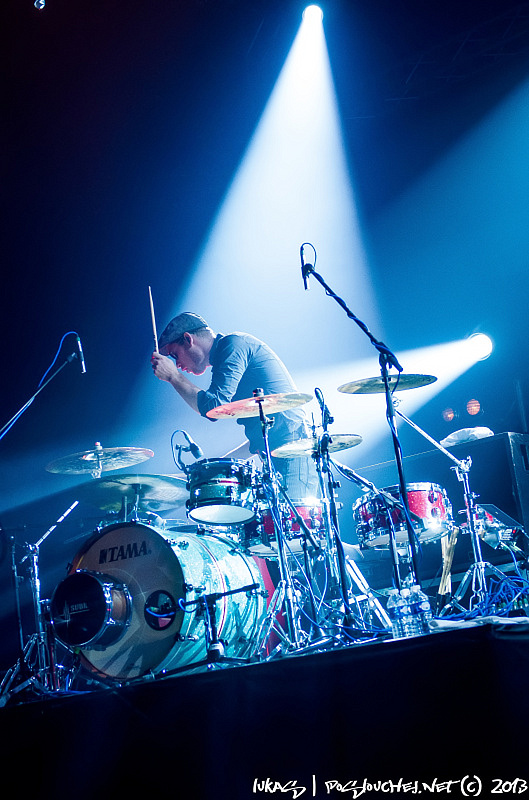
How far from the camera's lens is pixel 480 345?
7492mm

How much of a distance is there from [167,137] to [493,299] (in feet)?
12.2

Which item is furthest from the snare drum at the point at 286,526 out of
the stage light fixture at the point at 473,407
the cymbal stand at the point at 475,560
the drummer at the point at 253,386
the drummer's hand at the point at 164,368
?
the stage light fixture at the point at 473,407

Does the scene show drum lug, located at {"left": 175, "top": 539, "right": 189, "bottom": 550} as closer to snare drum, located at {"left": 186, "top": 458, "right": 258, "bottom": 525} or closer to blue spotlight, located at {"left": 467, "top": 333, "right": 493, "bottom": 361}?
snare drum, located at {"left": 186, "top": 458, "right": 258, "bottom": 525}

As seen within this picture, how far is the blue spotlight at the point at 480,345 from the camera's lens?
7.46 m

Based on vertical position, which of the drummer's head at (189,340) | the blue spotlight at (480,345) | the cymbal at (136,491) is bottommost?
the cymbal at (136,491)

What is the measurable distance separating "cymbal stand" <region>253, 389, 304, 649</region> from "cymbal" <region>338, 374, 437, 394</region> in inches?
23.8

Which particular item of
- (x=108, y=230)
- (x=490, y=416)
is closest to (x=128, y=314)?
(x=108, y=230)

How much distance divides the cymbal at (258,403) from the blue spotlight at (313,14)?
3989 millimetres

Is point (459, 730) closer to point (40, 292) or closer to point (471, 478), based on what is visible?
point (471, 478)

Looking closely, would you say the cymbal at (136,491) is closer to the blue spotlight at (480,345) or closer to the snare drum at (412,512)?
the snare drum at (412,512)

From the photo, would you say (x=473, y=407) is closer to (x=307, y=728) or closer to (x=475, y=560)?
(x=475, y=560)

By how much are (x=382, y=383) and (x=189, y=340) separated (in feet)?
5.43

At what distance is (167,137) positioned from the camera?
23.0 feet

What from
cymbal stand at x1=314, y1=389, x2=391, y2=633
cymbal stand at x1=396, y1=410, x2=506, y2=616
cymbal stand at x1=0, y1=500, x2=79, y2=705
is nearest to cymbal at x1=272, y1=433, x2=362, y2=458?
cymbal stand at x1=314, y1=389, x2=391, y2=633
